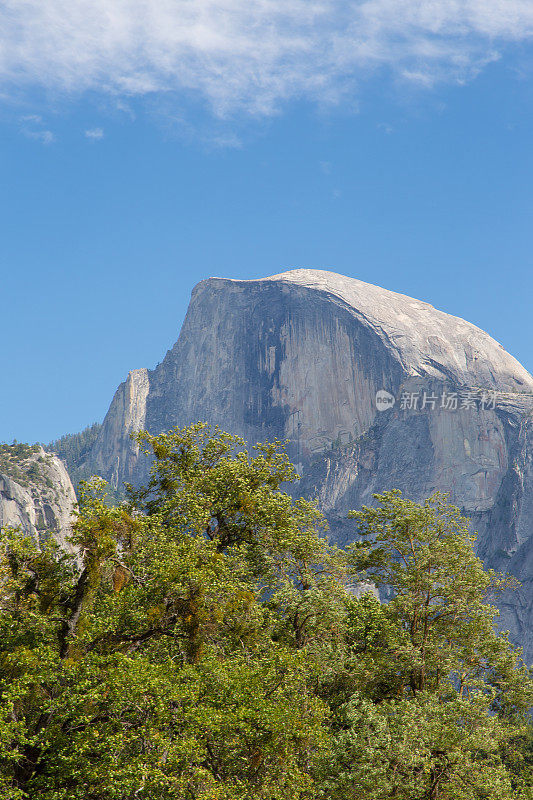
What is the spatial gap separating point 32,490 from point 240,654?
156428 millimetres

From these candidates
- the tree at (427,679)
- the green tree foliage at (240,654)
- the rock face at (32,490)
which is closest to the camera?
the green tree foliage at (240,654)

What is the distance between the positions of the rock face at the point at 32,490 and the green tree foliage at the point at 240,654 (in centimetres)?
12786

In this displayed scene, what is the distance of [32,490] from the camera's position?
173500 mm

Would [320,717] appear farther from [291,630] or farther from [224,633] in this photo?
[291,630]

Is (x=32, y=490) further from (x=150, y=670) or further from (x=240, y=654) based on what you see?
(x=150, y=670)

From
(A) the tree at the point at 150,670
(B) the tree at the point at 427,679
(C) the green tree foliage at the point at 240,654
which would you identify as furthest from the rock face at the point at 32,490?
(A) the tree at the point at 150,670

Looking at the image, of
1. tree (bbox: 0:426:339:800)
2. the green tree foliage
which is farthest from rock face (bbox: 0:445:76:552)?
tree (bbox: 0:426:339:800)

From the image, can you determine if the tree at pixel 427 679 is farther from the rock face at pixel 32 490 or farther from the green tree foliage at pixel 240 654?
the rock face at pixel 32 490

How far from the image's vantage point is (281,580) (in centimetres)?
3173

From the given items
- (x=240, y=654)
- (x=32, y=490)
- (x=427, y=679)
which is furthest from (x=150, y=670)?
(x=32, y=490)

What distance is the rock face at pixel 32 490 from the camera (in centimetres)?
16238

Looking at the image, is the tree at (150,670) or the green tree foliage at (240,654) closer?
the tree at (150,670)

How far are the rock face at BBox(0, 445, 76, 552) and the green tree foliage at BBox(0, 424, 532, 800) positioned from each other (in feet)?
419

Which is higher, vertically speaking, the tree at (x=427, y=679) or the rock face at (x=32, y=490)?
the rock face at (x=32, y=490)
